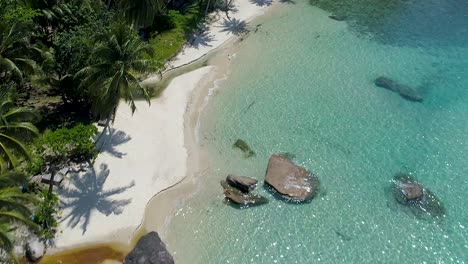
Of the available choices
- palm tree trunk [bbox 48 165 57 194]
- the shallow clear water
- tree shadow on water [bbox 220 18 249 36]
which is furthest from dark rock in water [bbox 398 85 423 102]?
palm tree trunk [bbox 48 165 57 194]

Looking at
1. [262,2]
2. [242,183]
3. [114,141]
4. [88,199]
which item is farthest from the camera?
[262,2]

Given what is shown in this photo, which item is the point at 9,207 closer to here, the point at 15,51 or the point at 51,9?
the point at 15,51

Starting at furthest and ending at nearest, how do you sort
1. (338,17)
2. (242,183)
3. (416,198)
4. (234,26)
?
(338,17) → (234,26) → (416,198) → (242,183)

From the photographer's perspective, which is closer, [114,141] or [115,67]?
[115,67]

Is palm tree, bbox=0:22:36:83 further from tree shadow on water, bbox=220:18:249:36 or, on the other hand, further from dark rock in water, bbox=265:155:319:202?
tree shadow on water, bbox=220:18:249:36

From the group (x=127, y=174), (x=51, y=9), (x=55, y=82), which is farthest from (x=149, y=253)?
(x=51, y=9)

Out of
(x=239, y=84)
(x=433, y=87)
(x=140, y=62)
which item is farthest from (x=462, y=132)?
(x=140, y=62)

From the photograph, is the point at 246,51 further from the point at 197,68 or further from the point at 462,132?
the point at 462,132

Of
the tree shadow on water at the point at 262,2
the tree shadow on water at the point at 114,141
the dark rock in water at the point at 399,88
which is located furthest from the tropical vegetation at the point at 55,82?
the dark rock in water at the point at 399,88
